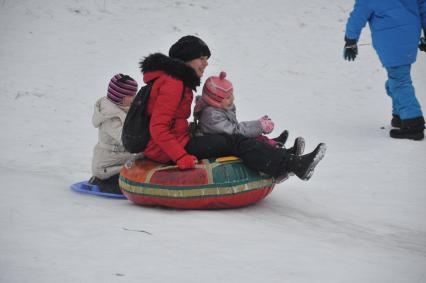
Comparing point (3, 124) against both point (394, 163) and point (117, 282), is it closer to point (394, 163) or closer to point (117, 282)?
point (394, 163)

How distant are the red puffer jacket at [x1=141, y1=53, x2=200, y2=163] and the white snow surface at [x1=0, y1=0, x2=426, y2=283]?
1.57 ft

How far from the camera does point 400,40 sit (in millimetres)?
7004

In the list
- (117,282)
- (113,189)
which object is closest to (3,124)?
(113,189)

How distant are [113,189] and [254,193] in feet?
4.36

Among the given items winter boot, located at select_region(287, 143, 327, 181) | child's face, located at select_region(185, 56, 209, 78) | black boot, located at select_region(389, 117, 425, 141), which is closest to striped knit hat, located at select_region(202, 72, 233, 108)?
child's face, located at select_region(185, 56, 209, 78)

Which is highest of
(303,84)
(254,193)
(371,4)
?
(371,4)

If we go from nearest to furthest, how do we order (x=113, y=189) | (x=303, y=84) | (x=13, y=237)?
1. (x=13, y=237)
2. (x=113, y=189)
3. (x=303, y=84)

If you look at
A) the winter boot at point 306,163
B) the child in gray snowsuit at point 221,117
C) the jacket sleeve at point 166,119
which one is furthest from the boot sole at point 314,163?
the jacket sleeve at point 166,119

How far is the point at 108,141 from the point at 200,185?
1190 mm

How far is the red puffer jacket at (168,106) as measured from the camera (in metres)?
4.36

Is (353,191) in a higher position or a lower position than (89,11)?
lower

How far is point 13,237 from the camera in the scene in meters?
3.48

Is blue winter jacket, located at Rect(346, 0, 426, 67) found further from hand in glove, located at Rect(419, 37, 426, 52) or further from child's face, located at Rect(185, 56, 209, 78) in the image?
child's face, located at Rect(185, 56, 209, 78)

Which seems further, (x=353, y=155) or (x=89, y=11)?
(x=89, y=11)
